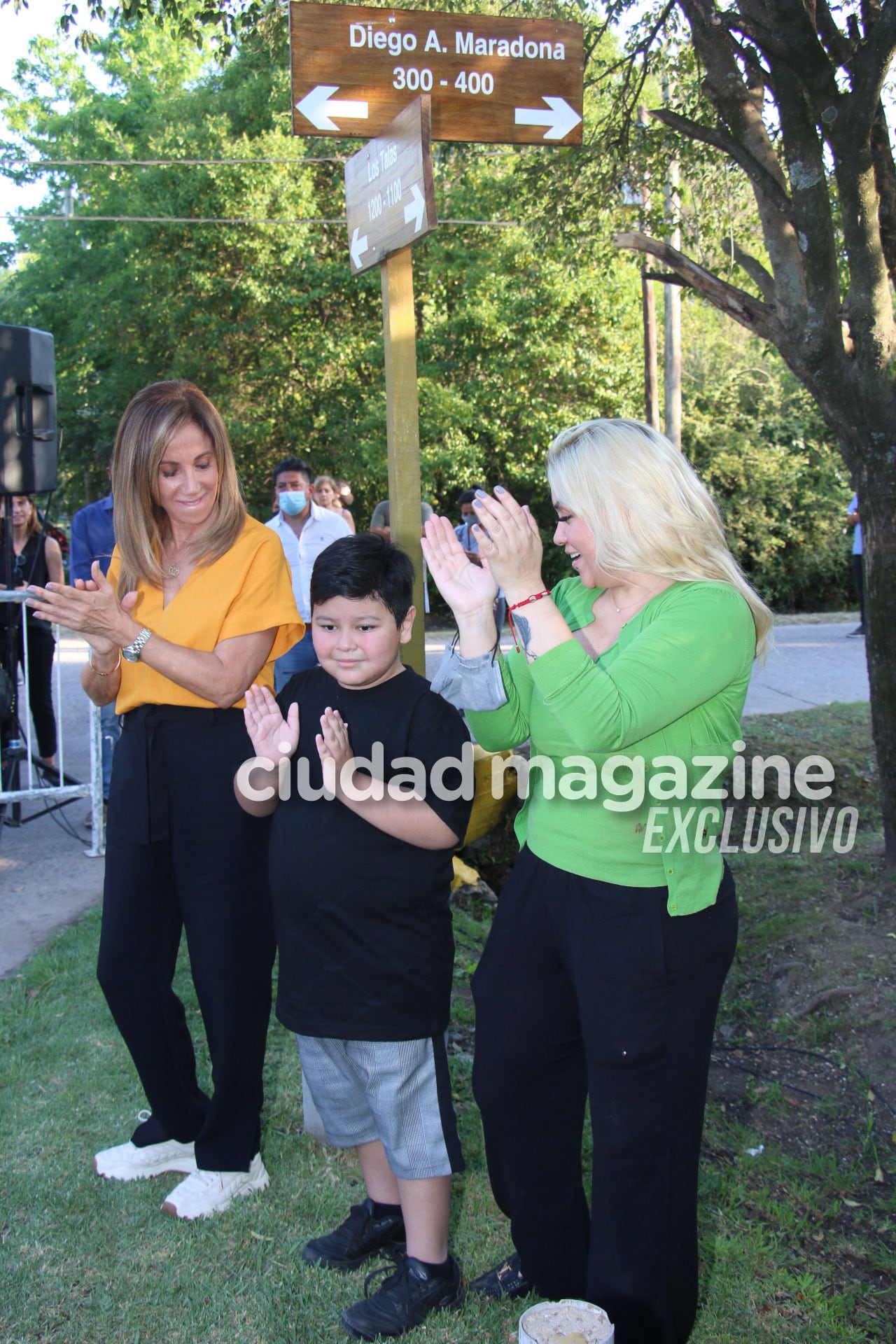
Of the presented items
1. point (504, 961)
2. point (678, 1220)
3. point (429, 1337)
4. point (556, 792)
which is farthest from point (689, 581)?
point (429, 1337)

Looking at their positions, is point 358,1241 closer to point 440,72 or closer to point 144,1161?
point 144,1161

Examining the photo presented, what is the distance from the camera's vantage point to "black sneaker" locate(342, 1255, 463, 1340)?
7.79 ft

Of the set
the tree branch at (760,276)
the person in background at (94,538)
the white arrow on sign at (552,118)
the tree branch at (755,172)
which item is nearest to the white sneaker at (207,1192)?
the white arrow on sign at (552,118)

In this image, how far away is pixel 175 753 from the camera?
269cm

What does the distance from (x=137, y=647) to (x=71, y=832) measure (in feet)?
13.4

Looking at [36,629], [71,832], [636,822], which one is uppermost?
[36,629]

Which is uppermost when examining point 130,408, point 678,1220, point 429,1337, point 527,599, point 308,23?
point 308,23

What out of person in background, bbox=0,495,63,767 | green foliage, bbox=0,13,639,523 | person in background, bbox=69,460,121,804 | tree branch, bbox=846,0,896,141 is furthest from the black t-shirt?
green foliage, bbox=0,13,639,523

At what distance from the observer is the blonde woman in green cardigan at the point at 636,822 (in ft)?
6.39

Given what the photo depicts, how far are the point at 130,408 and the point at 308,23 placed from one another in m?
1.38

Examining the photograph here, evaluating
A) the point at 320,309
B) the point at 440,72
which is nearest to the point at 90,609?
the point at 440,72

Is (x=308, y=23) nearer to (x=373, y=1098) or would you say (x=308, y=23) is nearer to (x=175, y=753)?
(x=175, y=753)

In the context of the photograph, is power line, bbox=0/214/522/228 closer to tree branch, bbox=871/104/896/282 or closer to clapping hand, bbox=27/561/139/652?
tree branch, bbox=871/104/896/282

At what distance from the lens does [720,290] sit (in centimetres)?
501
